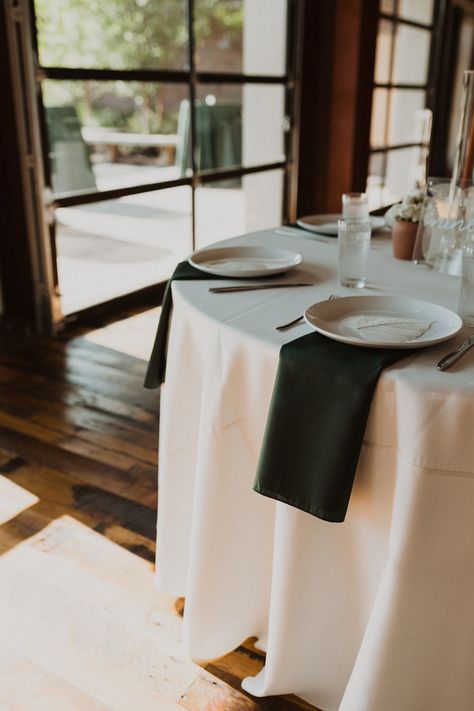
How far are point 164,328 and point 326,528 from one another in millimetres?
528

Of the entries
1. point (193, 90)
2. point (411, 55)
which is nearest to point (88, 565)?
point (193, 90)

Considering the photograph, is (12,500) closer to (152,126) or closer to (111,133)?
(111,133)

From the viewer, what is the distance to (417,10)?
5.29 meters

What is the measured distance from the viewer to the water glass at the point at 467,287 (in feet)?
3.49

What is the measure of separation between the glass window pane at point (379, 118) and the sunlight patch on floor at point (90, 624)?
3.99 metres

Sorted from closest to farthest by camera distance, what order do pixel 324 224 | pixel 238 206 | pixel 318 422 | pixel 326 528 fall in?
pixel 318 422, pixel 326 528, pixel 324 224, pixel 238 206

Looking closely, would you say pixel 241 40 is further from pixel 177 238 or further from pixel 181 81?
pixel 177 238

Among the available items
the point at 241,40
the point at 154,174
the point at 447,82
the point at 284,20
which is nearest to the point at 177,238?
the point at 154,174

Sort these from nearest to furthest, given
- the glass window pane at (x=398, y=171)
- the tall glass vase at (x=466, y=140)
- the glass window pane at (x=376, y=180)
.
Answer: the tall glass vase at (x=466, y=140) → the glass window pane at (x=376, y=180) → the glass window pane at (x=398, y=171)

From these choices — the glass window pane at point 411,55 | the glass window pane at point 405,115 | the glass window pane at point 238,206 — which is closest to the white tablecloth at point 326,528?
the glass window pane at point 238,206

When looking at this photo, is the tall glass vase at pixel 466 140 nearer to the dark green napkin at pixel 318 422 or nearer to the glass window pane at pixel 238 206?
the dark green napkin at pixel 318 422

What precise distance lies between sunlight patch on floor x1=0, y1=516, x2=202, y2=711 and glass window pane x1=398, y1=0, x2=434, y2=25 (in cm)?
474

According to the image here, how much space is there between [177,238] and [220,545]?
2774 millimetres

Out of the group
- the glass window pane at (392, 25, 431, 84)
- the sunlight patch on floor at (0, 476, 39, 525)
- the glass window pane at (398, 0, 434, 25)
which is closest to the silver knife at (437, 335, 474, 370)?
the sunlight patch on floor at (0, 476, 39, 525)
